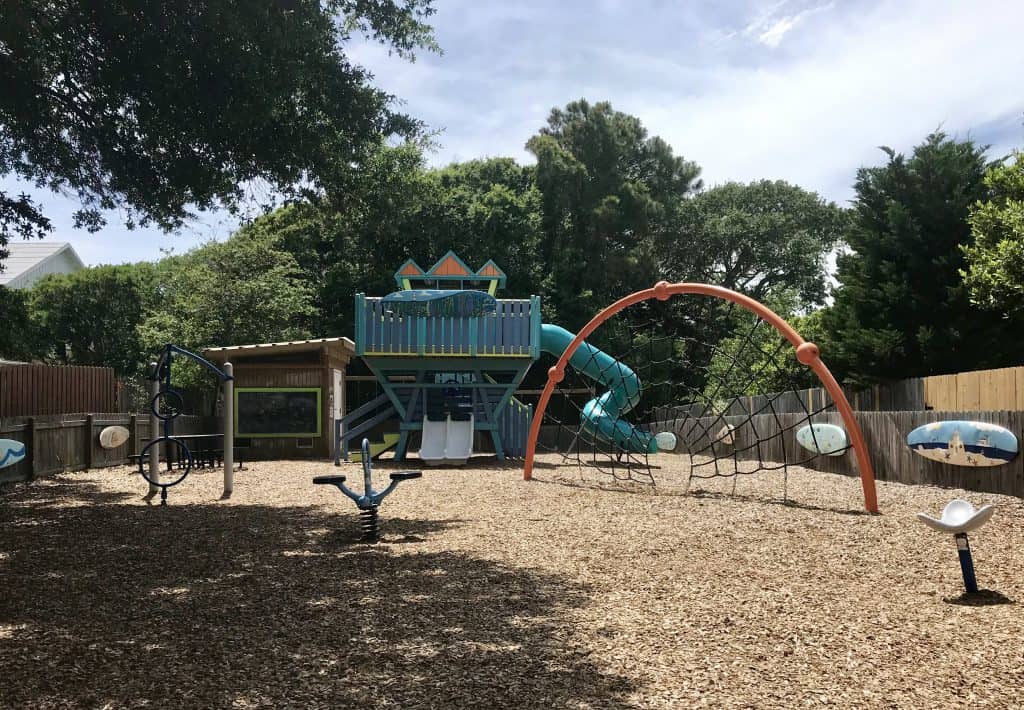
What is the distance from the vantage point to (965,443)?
37.4 feet

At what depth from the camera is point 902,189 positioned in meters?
18.7

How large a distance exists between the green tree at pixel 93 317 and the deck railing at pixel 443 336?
85.8 feet


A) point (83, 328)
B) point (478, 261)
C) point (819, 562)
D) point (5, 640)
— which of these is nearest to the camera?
Answer: point (5, 640)

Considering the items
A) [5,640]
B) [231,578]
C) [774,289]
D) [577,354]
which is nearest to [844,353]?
[577,354]

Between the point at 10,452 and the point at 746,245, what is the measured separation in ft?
118

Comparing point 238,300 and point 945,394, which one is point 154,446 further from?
point 238,300

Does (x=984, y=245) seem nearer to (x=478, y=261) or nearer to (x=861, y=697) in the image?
(x=861, y=697)

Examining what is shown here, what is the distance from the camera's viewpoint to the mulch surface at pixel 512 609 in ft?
13.8

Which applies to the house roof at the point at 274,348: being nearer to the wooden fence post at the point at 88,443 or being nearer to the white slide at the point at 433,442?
the white slide at the point at 433,442

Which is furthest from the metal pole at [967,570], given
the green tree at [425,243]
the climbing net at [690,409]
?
the green tree at [425,243]

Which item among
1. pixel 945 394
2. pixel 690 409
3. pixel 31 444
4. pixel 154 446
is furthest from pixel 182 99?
pixel 690 409

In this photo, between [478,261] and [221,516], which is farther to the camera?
[478,261]

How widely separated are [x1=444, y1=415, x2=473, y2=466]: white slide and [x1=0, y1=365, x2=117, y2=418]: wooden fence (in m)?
7.65

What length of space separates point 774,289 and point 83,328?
3276cm
